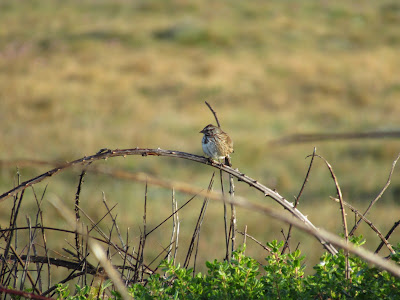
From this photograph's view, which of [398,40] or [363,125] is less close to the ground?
[398,40]

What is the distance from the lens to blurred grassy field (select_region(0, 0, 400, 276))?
39.4 feet

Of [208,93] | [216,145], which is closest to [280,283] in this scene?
[216,145]

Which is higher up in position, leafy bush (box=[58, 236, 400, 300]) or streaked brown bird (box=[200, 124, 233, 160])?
streaked brown bird (box=[200, 124, 233, 160])

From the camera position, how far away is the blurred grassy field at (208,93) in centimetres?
1201

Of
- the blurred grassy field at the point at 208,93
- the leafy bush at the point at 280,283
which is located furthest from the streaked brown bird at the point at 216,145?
the blurred grassy field at the point at 208,93

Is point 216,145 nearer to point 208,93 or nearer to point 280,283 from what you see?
point 280,283

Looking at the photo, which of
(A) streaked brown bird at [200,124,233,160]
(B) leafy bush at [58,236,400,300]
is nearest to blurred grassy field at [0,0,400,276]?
(A) streaked brown bird at [200,124,233,160]

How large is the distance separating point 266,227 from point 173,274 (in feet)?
27.3

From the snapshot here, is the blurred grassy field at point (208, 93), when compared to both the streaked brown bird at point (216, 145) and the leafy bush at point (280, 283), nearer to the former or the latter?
the streaked brown bird at point (216, 145)

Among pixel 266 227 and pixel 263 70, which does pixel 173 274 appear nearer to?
pixel 266 227

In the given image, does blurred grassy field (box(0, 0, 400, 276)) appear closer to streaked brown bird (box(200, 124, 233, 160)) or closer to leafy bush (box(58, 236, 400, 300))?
streaked brown bird (box(200, 124, 233, 160))

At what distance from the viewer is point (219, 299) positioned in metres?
1.81

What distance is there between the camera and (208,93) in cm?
1911

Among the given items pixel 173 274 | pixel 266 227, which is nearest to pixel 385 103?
pixel 266 227
